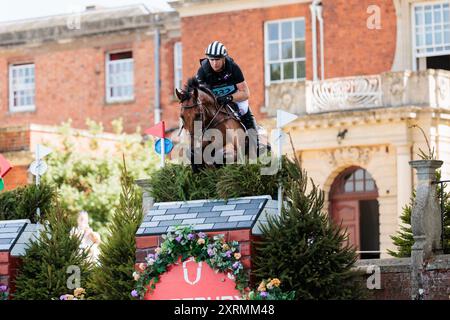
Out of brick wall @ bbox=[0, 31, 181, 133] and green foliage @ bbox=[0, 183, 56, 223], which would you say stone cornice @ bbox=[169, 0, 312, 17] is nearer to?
brick wall @ bbox=[0, 31, 181, 133]

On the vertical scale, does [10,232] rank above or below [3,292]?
above

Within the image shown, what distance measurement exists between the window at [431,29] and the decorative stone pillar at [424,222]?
18882 millimetres

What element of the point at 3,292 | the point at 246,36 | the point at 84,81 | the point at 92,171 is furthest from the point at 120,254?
the point at 84,81

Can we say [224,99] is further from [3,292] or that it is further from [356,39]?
[356,39]

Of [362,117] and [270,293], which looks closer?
[270,293]

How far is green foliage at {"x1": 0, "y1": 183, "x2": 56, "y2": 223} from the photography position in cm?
1992

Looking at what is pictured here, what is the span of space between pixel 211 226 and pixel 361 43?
2279 centimetres

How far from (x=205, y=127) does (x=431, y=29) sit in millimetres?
20994

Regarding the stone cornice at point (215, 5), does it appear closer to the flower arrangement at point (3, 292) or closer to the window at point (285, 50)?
the window at point (285, 50)

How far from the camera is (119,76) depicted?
46.9 meters

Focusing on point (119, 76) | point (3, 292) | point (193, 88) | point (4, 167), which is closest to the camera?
point (193, 88)

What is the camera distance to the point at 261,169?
56.2 ft

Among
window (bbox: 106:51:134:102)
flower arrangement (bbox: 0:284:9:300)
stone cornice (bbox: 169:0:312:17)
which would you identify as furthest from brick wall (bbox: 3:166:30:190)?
flower arrangement (bbox: 0:284:9:300)
